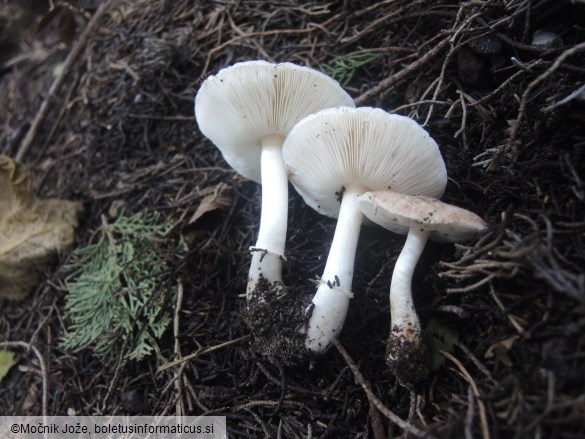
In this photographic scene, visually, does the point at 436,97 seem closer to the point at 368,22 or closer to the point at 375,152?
the point at 375,152

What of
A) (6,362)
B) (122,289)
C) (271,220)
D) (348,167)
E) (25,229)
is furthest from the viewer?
(25,229)

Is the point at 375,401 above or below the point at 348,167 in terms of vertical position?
below

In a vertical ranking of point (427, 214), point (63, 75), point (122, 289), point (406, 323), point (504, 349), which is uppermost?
point (63, 75)

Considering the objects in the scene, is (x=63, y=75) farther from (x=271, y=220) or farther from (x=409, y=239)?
(x=409, y=239)

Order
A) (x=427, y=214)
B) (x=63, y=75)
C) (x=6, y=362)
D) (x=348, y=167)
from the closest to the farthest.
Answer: (x=427, y=214) < (x=348, y=167) < (x=6, y=362) < (x=63, y=75)

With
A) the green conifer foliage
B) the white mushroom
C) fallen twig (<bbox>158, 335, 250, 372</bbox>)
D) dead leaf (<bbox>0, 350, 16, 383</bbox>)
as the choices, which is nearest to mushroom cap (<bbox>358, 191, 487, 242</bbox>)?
the white mushroom

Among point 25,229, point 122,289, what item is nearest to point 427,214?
point 122,289

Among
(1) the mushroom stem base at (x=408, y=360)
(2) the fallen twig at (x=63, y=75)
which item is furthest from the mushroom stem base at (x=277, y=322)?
(2) the fallen twig at (x=63, y=75)
